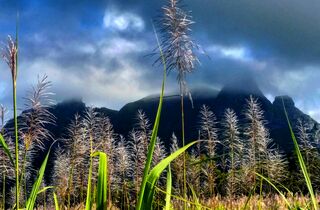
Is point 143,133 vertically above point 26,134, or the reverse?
point 143,133

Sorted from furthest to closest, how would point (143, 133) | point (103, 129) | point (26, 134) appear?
point (143, 133)
point (103, 129)
point (26, 134)

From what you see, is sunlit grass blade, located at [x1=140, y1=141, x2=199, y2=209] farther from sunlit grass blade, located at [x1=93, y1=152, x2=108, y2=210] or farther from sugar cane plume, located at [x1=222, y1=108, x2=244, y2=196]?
sugar cane plume, located at [x1=222, y1=108, x2=244, y2=196]

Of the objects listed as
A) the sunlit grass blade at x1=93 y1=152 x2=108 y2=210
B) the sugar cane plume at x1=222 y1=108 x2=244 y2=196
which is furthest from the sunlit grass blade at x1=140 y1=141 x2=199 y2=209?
the sugar cane plume at x1=222 y1=108 x2=244 y2=196

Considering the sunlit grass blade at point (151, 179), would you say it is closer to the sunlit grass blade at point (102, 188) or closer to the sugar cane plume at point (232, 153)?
the sunlit grass blade at point (102, 188)

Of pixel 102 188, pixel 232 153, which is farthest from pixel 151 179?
pixel 232 153

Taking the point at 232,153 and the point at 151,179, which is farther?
the point at 232,153

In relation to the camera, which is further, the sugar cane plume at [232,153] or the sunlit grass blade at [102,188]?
the sugar cane plume at [232,153]

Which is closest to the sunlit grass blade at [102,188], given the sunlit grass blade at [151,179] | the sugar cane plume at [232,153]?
the sunlit grass blade at [151,179]

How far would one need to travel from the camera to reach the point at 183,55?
16.9 feet

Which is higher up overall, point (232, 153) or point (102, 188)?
point (232, 153)

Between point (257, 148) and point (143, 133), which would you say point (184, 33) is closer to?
point (257, 148)

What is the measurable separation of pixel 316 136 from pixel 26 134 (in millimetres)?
37919

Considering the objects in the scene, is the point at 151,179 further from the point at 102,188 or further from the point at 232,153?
the point at 232,153

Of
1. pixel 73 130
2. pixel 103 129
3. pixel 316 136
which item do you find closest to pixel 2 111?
pixel 73 130
